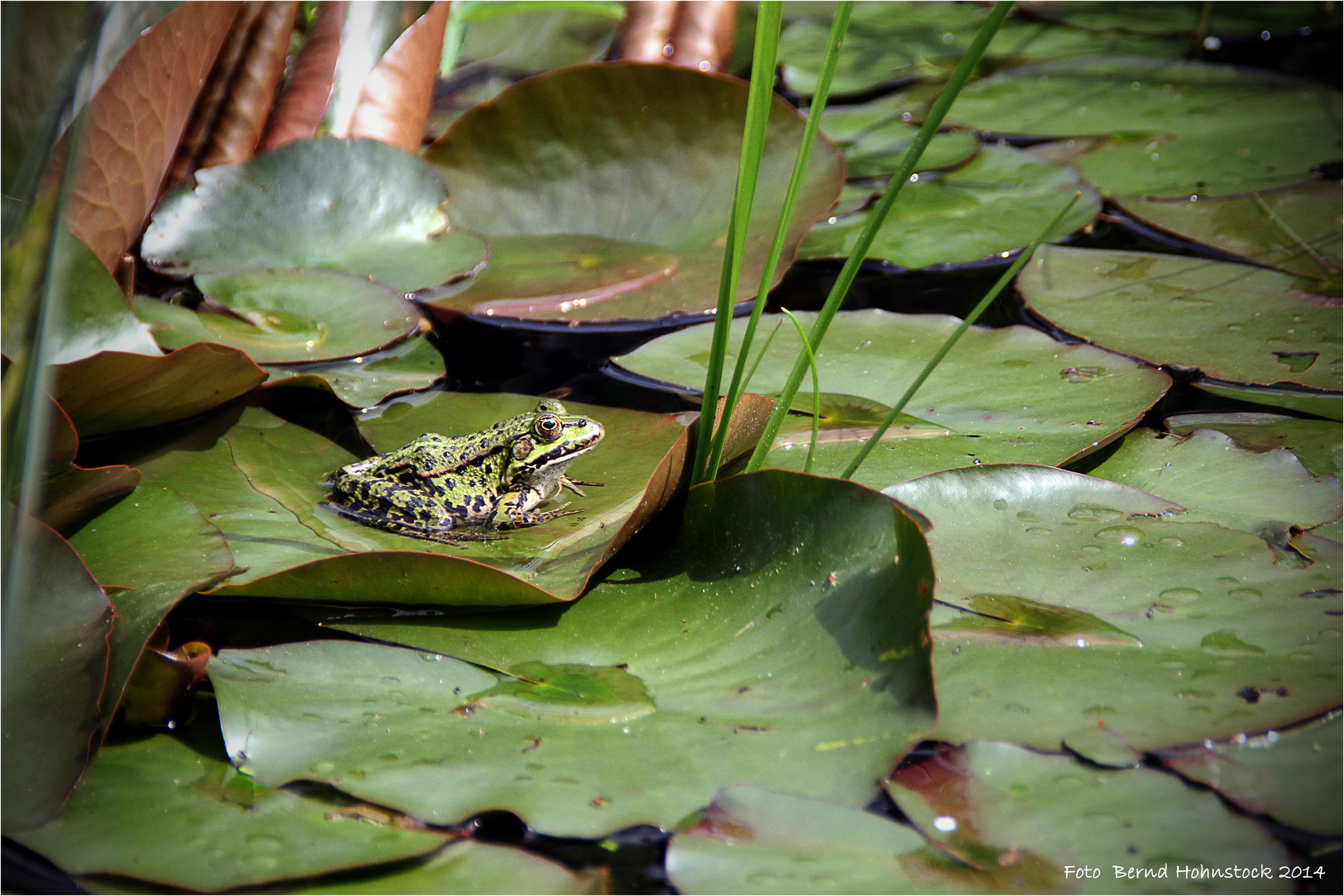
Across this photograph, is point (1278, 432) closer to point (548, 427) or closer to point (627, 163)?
point (548, 427)

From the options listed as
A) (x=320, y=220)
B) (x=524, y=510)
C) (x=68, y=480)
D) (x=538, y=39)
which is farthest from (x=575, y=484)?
(x=538, y=39)

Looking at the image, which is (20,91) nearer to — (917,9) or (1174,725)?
(1174,725)

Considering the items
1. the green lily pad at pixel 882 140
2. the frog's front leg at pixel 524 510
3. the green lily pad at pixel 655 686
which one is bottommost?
the frog's front leg at pixel 524 510

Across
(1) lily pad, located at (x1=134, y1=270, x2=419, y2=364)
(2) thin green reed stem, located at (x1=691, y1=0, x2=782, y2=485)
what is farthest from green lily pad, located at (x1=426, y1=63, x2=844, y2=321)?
(2) thin green reed stem, located at (x1=691, y1=0, x2=782, y2=485)

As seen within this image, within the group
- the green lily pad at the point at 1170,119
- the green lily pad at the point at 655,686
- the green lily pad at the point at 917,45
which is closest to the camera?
the green lily pad at the point at 655,686

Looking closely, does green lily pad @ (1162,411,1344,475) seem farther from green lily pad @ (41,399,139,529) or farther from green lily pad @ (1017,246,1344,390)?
green lily pad @ (41,399,139,529)

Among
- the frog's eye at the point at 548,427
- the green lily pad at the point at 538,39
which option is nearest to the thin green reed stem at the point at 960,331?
the frog's eye at the point at 548,427

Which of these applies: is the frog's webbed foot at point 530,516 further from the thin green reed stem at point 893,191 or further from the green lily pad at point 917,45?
the green lily pad at point 917,45

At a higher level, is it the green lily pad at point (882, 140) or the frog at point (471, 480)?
the green lily pad at point (882, 140)
